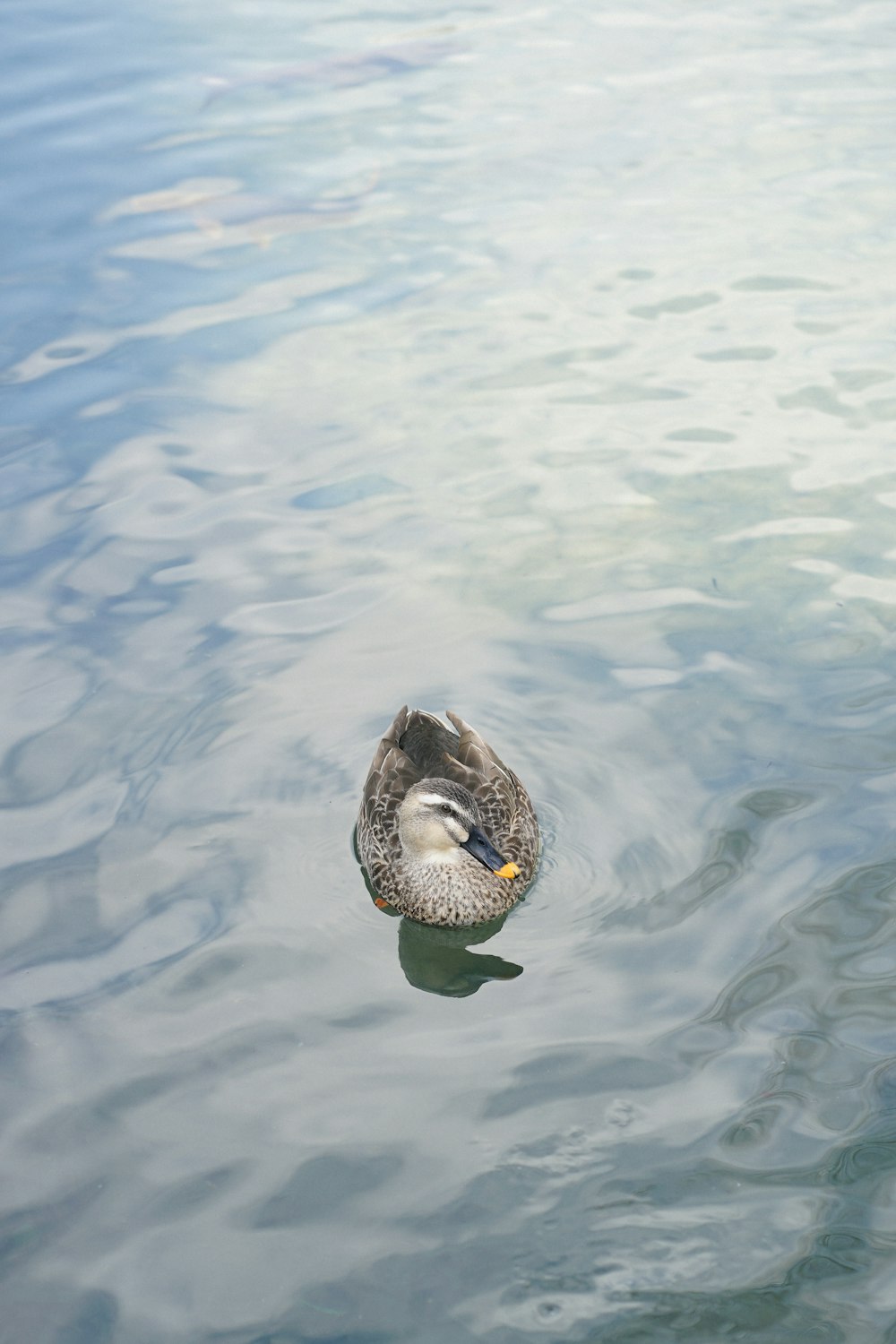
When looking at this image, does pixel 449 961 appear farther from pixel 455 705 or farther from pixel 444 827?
pixel 455 705

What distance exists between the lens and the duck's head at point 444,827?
600cm

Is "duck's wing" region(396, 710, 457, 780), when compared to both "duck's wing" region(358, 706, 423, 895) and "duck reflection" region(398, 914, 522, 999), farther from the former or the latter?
"duck reflection" region(398, 914, 522, 999)

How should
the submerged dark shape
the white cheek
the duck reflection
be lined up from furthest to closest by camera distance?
the submerged dark shape
the white cheek
the duck reflection

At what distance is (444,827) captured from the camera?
6191 mm

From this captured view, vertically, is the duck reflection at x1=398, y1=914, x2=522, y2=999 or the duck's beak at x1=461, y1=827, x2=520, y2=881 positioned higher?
the duck's beak at x1=461, y1=827, x2=520, y2=881

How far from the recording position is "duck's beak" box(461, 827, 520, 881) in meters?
5.97

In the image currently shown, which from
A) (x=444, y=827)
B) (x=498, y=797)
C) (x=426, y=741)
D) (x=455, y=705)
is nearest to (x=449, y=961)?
(x=444, y=827)

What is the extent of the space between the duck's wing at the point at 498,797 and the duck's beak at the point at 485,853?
0.22m

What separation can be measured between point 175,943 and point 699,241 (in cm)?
775

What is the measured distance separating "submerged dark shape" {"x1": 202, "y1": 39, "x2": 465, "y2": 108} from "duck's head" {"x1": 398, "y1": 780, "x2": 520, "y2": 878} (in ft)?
35.2

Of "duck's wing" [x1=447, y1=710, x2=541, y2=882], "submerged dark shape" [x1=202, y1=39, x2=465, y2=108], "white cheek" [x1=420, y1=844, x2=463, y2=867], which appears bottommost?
"white cheek" [x1=420, y1=844, x2=463, y2=867]

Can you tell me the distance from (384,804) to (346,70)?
1117cm

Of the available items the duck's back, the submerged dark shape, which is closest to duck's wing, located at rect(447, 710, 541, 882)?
the duck's back

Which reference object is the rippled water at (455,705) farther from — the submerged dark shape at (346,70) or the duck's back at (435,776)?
the submerged dark shape at (346,70)
